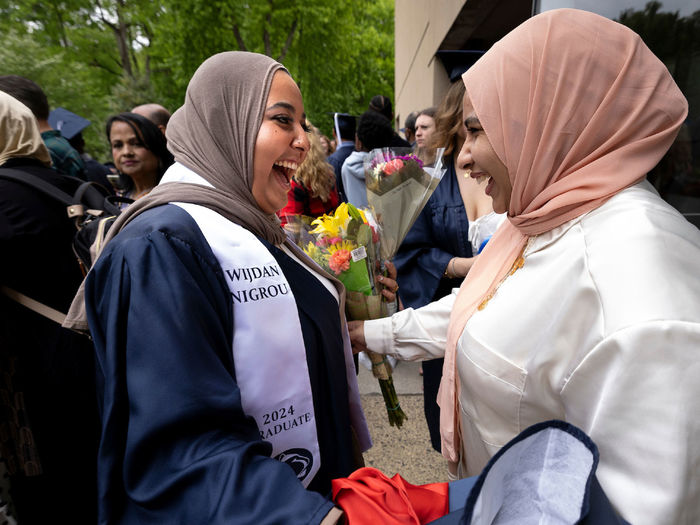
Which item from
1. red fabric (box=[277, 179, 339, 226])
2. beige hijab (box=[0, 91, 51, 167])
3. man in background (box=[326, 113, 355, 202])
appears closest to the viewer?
beige hijab (box=[0, 91, 51, 167])

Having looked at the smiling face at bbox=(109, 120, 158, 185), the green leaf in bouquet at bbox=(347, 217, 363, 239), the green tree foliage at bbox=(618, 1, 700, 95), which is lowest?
the green leaf in bouquet at bbox=(347, 217, 363, 239)

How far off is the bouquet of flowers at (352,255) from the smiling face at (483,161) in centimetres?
55

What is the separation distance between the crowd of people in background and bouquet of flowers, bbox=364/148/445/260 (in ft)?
1.08

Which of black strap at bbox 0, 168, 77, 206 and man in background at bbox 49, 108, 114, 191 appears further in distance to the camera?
man in background at bbox 49, 108, 114, 191

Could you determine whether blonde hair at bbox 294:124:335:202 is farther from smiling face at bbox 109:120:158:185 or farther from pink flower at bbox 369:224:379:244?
pink flower at bbox 369:224:379:244

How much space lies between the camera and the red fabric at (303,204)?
4049 millimetres

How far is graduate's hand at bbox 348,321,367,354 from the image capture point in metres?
1.91

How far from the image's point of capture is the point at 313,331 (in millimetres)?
1322

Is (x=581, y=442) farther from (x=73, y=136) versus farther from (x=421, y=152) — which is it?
(x=73, y=136)

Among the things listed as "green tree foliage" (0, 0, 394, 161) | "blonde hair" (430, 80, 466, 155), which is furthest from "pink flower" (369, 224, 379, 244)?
"green tree foliage" (0, 0, 394, 161)

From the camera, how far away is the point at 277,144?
4.48 feet

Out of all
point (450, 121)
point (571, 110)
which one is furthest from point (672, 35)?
point (571, 110)

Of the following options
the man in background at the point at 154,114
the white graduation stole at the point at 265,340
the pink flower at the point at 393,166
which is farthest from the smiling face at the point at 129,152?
the white graduation stole at the point at 265,340

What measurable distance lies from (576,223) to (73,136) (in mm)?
6952
